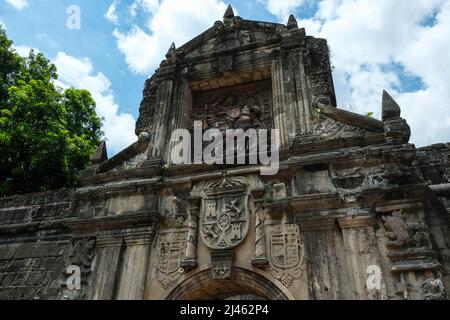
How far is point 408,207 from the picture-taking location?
15.0 feet

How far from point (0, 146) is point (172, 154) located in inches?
237

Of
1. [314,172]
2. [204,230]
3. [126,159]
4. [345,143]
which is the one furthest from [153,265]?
[345,143]

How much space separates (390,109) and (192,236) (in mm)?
3408

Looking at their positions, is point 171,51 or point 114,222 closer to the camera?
point 114,222

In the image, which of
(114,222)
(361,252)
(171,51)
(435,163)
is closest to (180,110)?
(171,51)

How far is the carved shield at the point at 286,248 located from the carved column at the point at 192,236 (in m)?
1.08

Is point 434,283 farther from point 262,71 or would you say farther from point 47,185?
point 47,185

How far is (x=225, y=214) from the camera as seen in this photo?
5.33 meters

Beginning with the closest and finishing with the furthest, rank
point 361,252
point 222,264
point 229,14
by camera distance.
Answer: point 361,252 < point 222,264 < point 229,14

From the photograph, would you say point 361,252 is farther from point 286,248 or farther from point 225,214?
point 225,214

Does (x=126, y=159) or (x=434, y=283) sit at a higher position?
(x=126, y=159)

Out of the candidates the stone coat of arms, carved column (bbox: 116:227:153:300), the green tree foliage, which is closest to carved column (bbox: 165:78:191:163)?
the stone coat of arms

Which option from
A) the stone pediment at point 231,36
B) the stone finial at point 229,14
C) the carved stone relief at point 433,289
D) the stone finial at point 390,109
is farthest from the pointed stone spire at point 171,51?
the carved stone relief at point 433,289

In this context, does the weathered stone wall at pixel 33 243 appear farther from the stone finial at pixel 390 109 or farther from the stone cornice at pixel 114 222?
the stone finial at pixel 390 109
